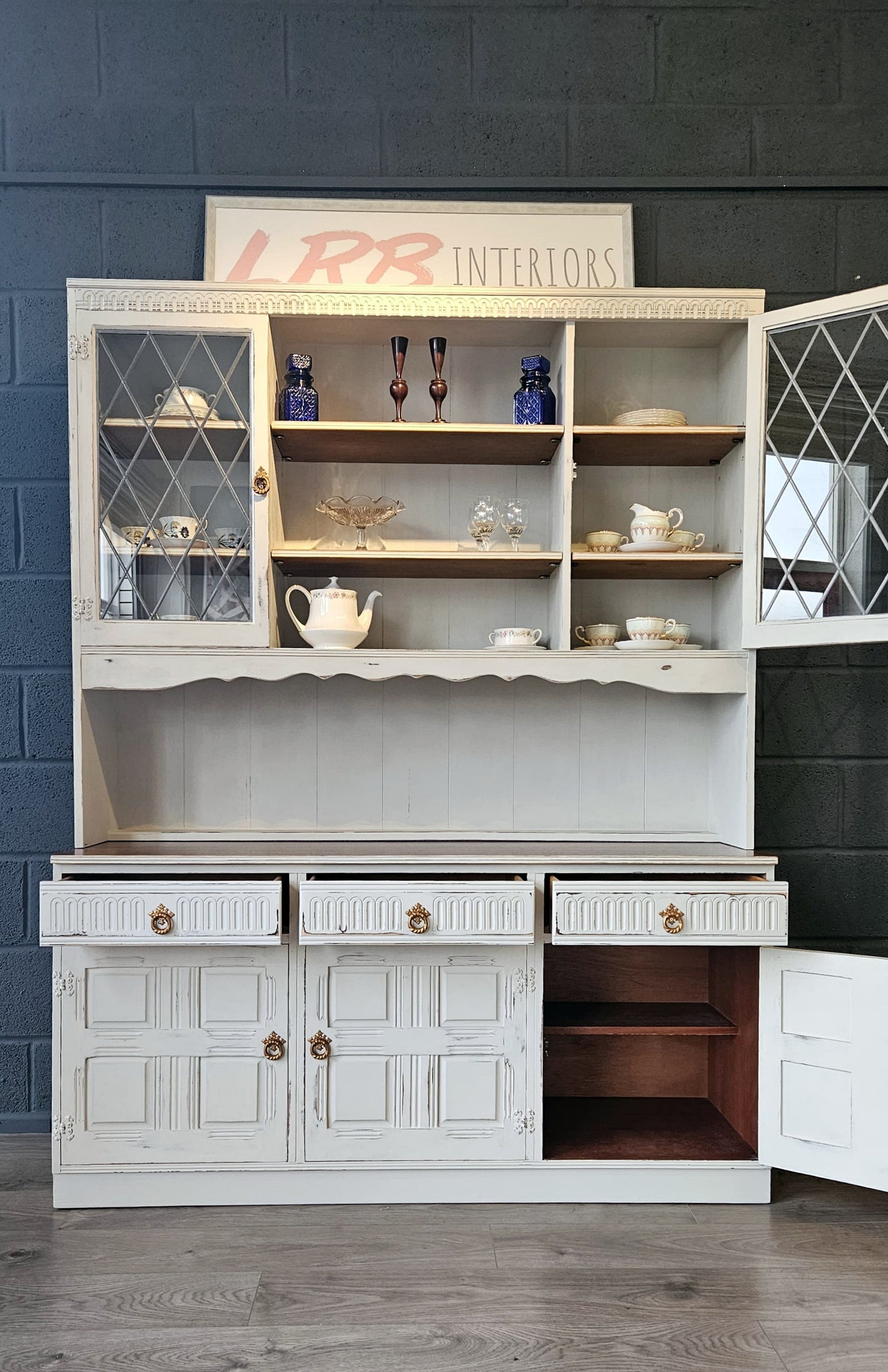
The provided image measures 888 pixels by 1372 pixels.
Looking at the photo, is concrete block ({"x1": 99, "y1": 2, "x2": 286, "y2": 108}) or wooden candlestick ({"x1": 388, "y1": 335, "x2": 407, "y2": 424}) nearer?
wooden candlestick ({"x1": 388, "y1": 335, "x2": 407, "y2": 424})

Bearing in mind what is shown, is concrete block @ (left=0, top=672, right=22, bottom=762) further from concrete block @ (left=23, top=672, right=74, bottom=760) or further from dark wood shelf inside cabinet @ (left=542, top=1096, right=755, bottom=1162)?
dark wood shelf inside cabinet @ (left=542, top=1096, right=755, bottom=1162)

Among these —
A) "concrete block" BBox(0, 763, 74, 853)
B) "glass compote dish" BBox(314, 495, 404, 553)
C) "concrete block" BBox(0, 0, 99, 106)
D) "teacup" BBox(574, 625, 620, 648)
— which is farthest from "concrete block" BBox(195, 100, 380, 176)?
"concrete block" BBox(0, 763, 74, 853)

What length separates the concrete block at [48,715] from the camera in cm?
271

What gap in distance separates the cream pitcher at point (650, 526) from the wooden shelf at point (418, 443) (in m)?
0.29

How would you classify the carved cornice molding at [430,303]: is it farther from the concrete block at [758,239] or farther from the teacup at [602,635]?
the teacup at [602,635]

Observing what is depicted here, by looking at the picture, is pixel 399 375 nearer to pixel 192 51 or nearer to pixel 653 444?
pixel 653 444

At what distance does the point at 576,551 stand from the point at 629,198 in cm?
113

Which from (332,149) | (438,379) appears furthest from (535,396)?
(332,149)

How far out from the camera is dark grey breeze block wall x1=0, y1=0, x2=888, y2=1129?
269 cm

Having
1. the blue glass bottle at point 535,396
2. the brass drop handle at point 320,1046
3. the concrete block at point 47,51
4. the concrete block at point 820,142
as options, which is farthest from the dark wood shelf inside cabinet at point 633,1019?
the concrete block at point 47,51

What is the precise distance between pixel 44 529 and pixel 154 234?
35.8 inches

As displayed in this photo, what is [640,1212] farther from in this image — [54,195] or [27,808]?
[54,195]

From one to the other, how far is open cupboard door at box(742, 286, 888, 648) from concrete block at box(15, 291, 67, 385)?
1.93 metres

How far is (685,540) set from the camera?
248 centimetres
